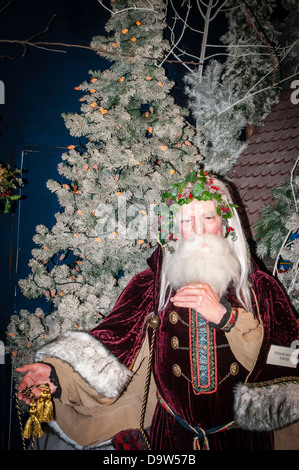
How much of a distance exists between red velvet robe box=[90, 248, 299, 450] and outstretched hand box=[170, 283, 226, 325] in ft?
0.51

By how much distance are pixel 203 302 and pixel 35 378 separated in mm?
953

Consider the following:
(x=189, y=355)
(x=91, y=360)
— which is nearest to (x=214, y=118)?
(x=189, y=355)

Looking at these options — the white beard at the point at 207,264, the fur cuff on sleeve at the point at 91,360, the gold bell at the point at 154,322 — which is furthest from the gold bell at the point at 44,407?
the white beard at the point at 207,264

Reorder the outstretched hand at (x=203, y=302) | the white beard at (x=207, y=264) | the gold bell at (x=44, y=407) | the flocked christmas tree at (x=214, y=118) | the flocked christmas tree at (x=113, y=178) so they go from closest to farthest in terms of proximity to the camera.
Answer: the gold bell at (x=44, y=407)
the outstretched hand at (x=203, y=302)
the white beard at (x=207, y=264)
the flocked christmas tree at (x=113, y=178)
the flocked christmas tree at (x=214, y=118)

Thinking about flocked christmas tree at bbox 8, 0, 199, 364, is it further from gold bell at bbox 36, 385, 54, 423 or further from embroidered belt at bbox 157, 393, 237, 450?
embroidered belt at bbox 157, 393, 237, 450

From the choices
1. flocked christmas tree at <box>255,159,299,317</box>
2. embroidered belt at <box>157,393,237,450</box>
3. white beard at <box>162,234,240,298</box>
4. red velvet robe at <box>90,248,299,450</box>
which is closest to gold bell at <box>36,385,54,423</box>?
red velvet robe at <box>90,248,299,450</box>

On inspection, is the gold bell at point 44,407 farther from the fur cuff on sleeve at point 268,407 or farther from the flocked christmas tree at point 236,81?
the flocked christmas tree at point 236,81

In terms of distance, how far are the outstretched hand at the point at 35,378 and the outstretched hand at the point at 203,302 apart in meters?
0.78

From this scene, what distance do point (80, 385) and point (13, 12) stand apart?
3290 millimetres

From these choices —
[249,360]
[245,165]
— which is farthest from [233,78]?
[249,360]

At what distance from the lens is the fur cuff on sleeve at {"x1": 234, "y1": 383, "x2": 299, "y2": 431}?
157 cm

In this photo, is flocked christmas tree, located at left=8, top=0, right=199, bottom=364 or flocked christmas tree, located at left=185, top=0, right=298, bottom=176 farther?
flocked christmas tree, located at left=185, top=0, right=298, bottom=176

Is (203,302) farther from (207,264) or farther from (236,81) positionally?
(236,81)

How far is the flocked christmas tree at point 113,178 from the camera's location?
2490 millimetres
